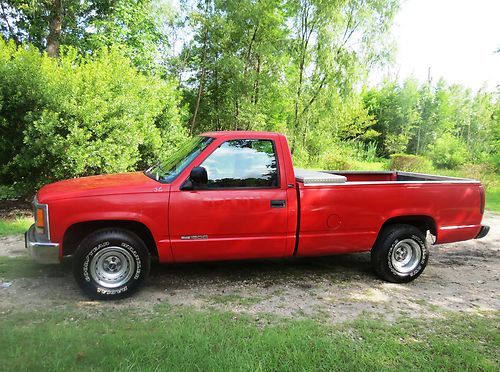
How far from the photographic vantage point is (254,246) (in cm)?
489

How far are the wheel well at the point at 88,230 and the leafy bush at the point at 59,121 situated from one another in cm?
429

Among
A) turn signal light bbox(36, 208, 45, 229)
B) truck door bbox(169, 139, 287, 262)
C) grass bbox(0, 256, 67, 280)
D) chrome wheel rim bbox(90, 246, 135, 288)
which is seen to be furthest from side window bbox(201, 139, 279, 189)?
grass bbox(0, 256, 67, 280)

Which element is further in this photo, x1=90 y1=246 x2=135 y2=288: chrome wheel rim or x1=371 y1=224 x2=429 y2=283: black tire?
x1=371 y1=224 x2=429 y2=283: black tire

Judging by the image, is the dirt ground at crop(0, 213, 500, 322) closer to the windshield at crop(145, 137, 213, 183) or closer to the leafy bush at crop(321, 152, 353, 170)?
the windshield at crop(145, 137, 213, 183)

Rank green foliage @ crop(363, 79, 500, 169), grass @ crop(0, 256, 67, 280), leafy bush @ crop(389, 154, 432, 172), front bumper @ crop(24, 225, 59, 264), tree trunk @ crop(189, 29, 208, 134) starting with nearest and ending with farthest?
front bumper @ crop(24, 225, 59, 264) → grass @ crop(0, 256, 67, 280) → tree trunk @ crop(189, 29, 208, 134) → leafy bush @ crop(389, 154, 432, 172) → green foliage @ crop(363, 79, 500, 169)

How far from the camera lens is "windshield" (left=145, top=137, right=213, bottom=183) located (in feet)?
15.7

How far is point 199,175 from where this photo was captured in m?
4.51

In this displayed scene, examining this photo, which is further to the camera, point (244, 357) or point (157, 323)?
point (157, 323)

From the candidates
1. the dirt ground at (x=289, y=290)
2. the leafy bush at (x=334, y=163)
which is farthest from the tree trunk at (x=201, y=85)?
the dirt ground at (x=289, y=290)

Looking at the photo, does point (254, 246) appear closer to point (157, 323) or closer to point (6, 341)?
point (157, 323)

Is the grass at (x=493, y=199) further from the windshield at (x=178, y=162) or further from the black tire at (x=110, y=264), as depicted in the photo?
the black tire at (x=110, y=264)

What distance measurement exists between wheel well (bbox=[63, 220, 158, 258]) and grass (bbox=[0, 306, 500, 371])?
791 mm

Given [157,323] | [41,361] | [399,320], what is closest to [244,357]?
[157,323]

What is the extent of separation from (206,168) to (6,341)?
2.51 meters
